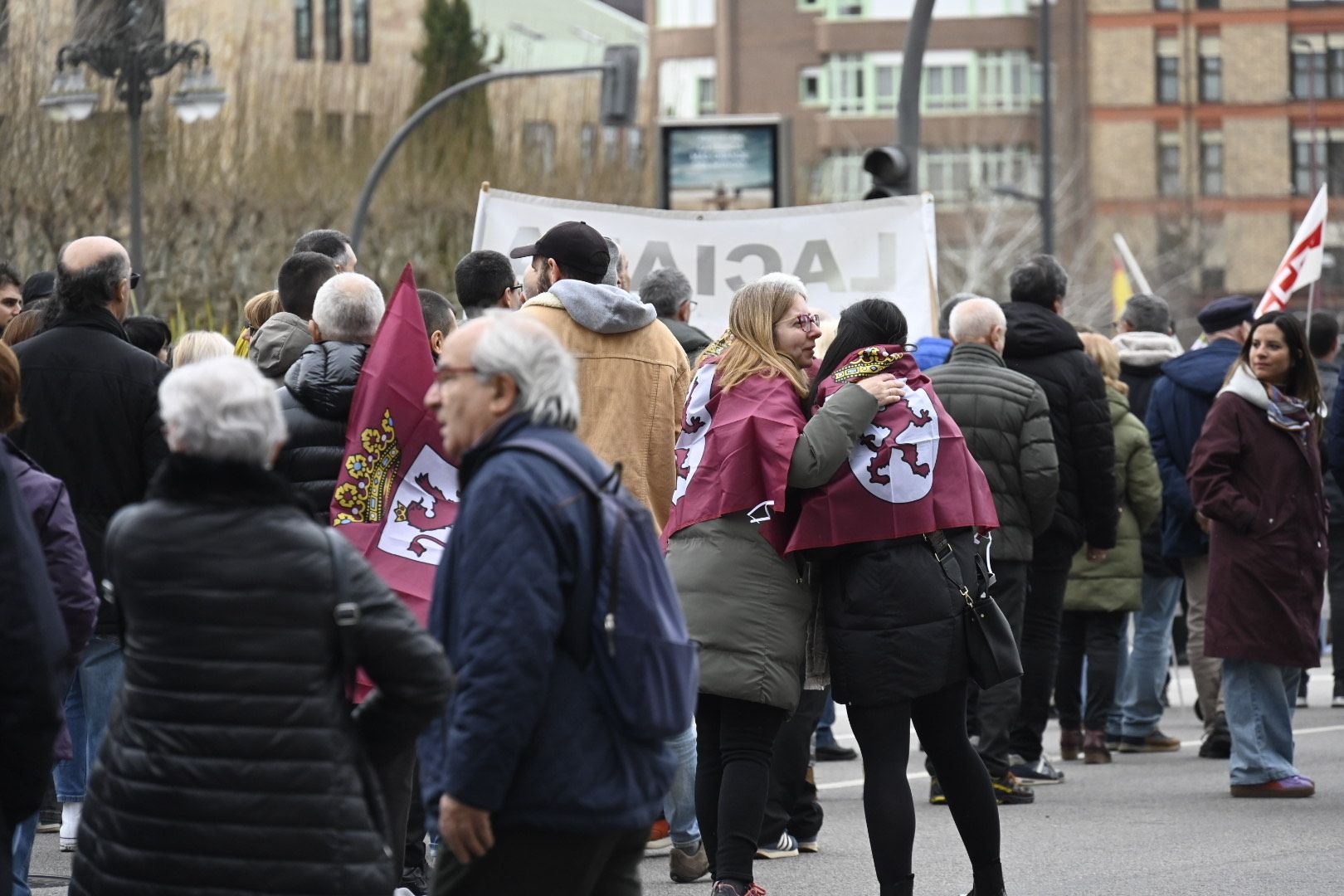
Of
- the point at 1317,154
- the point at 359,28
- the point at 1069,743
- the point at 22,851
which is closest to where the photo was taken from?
the point at 22,851

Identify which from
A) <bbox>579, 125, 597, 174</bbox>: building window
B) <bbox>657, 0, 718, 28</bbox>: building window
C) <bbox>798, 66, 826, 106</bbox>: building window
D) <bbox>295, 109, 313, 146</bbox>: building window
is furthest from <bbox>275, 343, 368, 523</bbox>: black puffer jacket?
<bbox>657, 0, 718, 28</bbox>: building window

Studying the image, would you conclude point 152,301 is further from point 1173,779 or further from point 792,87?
point 792,87

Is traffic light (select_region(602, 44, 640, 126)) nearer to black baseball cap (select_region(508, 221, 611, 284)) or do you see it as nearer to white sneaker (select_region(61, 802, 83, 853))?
white sneaker (select_region(61, 802, 83, 853))

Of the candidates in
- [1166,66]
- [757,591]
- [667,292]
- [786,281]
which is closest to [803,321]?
[786,281]

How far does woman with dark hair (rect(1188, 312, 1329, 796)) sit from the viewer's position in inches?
352

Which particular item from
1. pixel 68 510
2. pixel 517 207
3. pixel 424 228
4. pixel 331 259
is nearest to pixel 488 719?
pixel 68 510

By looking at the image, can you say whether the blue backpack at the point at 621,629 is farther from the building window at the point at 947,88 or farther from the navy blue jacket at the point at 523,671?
the building window at the point at 947,88

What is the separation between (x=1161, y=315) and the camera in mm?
11711

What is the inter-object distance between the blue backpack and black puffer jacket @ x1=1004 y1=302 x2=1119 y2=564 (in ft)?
18.0

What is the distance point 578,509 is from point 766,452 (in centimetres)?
233

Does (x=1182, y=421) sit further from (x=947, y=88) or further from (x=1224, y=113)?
(x=1224, y=113)

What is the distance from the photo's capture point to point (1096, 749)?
1072 cm

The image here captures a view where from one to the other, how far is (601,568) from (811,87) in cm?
7470

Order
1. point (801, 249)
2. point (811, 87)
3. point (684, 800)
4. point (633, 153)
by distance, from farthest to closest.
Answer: point (811, 87)
point (633, 153)
point (801, 249)
point (684, 800)
